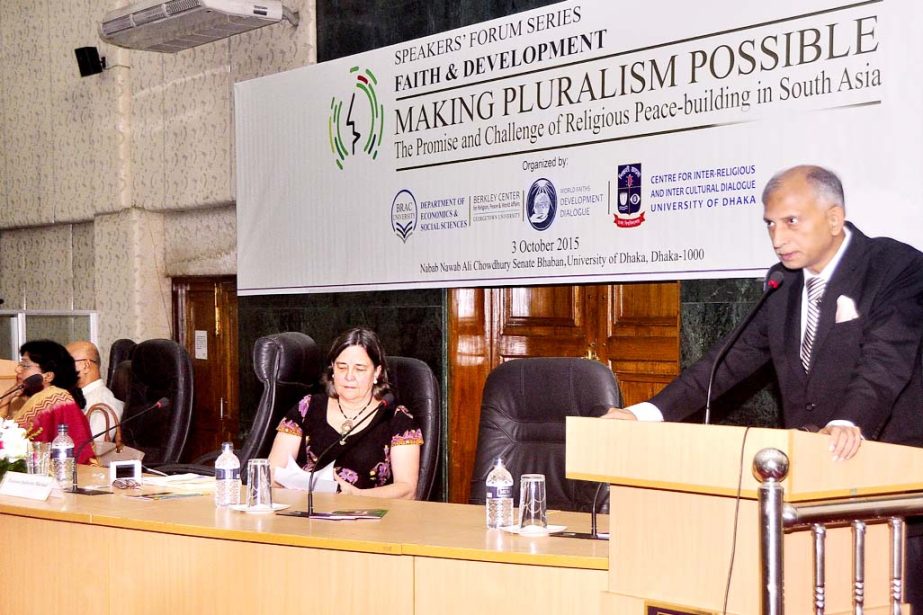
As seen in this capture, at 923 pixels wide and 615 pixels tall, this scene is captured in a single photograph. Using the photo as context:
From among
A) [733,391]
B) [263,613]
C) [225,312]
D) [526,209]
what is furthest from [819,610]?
Answer: [225,312]

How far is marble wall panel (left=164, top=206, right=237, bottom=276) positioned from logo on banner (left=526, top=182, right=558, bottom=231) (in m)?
2.93

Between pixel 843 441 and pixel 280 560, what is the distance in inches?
53.4

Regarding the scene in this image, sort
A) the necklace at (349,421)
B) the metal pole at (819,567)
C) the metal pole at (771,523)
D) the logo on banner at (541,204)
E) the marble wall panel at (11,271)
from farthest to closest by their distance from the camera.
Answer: the marble wall panel at (11,271) → the logo on banner at (541,204) → the necklace at (349,421) → the metal pole at (819,567) → the metal pole at (771,523)

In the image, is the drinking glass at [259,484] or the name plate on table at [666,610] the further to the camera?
the drinking glass at [259,484]

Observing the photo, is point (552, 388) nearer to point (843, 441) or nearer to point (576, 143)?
point (843, 441)

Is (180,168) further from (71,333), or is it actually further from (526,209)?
(526,209)

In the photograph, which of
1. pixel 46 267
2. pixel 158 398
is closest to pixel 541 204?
pixel 158 398

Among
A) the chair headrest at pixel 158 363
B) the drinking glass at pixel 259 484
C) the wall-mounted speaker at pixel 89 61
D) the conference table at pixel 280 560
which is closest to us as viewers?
the conference table at pixel 280 560

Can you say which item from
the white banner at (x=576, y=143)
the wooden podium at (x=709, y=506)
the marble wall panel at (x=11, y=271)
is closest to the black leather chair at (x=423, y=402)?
the white banner at (x=576, y=143)

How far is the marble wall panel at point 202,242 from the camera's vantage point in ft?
24.0

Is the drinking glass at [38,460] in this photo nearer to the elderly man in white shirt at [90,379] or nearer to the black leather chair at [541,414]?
the elderly man in white shirt at [90,379]

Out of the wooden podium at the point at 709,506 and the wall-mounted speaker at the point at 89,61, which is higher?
the wall-mounted speaker at the point at 89,61

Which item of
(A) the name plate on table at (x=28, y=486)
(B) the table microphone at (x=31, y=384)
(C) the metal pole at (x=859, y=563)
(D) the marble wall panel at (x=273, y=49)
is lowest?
(A) the name plate on table at (x=28, y=486)

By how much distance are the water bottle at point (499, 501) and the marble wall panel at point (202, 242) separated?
4835mm
